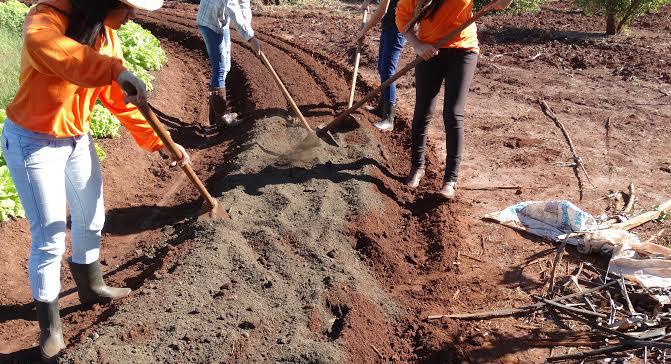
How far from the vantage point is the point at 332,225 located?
5184 mm

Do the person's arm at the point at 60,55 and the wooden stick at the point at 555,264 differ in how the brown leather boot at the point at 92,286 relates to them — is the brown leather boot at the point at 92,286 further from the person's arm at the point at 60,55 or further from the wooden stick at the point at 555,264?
the wooden stick at the point at 555,264

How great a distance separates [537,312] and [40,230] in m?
3.05

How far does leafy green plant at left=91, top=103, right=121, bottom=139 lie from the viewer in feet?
21.6

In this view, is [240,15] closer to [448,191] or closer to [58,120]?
[448,191]

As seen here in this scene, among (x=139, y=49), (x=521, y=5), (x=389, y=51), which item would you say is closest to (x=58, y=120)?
(x=389, y=51)

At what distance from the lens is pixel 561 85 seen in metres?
8.80

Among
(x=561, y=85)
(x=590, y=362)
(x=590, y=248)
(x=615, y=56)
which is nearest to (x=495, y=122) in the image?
(x=561, y=85)

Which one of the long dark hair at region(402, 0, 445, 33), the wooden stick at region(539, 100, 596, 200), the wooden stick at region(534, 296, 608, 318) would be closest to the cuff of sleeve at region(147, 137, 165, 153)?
the long dark hair at region(402, 0, 445, 33)

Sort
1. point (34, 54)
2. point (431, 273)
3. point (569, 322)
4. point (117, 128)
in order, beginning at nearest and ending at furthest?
point (34, 54) → point (569, 322) → point (431, 273) → point (117, 128)

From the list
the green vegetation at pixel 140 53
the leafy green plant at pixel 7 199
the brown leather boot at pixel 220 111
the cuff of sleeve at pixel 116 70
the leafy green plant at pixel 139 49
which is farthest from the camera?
the leafy green plant at pixel 139 49

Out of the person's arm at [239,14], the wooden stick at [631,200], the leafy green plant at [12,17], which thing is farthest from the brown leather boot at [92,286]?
the leafy green plant at [12,17]

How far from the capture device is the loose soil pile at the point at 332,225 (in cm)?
397

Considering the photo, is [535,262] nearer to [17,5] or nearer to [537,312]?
[537,312]

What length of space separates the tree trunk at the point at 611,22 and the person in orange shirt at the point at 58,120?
9.64 m
